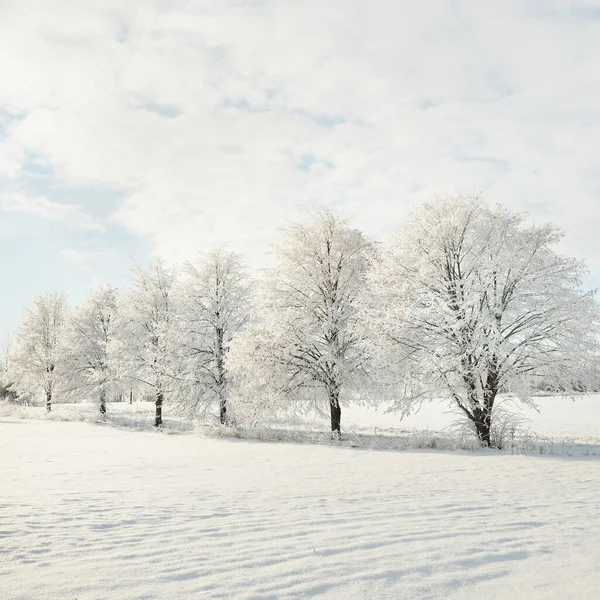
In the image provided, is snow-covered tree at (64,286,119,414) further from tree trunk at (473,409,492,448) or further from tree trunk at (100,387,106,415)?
tree trunk at (473,409,492,448)

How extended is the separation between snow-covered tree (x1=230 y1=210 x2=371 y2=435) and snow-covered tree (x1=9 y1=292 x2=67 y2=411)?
23667mm

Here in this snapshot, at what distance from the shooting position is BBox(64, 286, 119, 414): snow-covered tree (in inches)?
1262

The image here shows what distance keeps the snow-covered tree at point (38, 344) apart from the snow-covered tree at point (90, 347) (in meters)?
3.20

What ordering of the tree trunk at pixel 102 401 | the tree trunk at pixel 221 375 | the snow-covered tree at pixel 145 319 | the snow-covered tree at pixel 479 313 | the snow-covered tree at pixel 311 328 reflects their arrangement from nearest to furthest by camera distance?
the snow-covered tree at pixel 479 313 < the snow-covered tree at pixel 311 328 < the tree trunk at pixel 221 375 < the snow-covered tree at pixel 145 319 < the tree trunk at pixel 102 401

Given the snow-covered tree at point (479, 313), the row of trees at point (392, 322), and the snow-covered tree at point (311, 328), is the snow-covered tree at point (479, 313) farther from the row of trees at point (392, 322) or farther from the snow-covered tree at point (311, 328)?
the snow-covered tree at point (311, 328)

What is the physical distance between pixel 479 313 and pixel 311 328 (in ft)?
21.0

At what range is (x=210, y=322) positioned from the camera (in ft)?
79.2

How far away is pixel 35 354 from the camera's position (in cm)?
3747

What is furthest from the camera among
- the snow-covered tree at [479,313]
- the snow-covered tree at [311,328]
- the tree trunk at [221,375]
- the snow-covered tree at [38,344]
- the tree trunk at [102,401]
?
the snow-covered tree at [38,344]

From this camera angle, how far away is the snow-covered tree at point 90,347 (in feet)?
105

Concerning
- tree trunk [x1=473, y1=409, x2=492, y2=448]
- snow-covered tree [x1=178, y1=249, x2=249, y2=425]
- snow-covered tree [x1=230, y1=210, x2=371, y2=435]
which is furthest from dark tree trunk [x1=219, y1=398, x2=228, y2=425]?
tree trunk [x1=473, y1=409, x2=492, y2=448]

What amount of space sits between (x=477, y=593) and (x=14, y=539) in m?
4.68

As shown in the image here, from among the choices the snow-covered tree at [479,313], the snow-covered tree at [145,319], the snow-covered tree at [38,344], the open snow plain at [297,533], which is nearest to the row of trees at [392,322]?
the snow-covered tree at [479,313]

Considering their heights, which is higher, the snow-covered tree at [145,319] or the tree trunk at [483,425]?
the snow-covered tree at [145,319]
